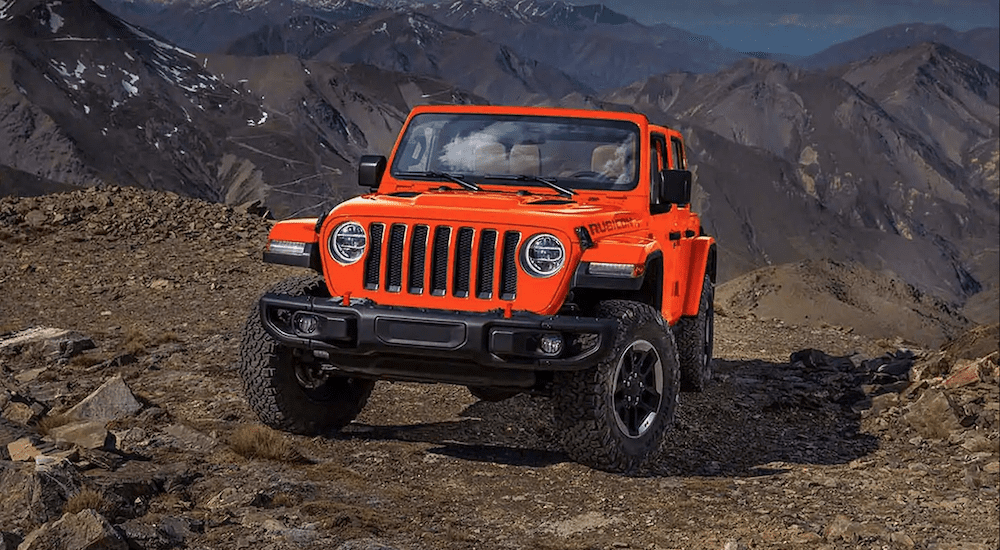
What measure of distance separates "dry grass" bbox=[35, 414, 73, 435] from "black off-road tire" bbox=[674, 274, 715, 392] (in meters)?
5.23

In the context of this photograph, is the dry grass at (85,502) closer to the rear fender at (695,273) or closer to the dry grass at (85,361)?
the dry grass at (85,361)

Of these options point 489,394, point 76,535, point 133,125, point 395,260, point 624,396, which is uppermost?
point 133,125

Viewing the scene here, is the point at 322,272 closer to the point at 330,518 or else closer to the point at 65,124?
the point at 330,518

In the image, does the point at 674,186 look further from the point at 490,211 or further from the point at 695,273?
the point at 695,273

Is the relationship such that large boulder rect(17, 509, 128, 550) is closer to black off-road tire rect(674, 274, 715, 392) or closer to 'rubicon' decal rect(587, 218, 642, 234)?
'rubicon' decal rect(587, 218, 642, 234)

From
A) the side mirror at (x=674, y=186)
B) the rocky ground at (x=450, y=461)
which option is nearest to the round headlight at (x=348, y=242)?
the rocky ground at (x=450, y=461)

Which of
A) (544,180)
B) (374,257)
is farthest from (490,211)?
(544,180)

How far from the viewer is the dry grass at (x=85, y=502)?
544 cm

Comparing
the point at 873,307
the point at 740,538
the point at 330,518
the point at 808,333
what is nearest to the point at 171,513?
the point at 330,518

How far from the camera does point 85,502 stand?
215 inches

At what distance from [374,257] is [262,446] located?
1.41m

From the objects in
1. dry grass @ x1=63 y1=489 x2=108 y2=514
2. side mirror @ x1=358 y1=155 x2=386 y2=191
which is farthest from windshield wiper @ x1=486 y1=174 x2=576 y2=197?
dry grass @ x1=63 y1=489 x2=108 y2=514

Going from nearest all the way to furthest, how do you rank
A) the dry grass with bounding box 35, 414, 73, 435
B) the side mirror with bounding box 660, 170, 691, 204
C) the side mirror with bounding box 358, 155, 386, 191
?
the dry grass with bounding box 35, 414, 73, 435
the side mirror with bounding box 660, 170, 691, 204
the side mirror with bounding box 358, 155, 386, 191

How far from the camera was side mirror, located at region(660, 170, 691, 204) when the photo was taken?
8.28m
